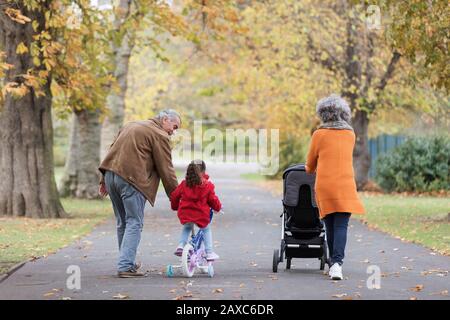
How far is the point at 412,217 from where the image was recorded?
22.7 m

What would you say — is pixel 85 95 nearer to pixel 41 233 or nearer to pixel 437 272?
pixel 41 233

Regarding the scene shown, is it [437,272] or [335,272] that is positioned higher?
[335,272]

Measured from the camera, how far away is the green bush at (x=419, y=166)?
112ft

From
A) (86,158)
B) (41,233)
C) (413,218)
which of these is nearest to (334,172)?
(41,233)

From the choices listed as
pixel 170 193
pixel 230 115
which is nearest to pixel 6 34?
pixel 170 193

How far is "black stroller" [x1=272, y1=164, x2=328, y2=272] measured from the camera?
1227 centimetres

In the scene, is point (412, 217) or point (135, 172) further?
point (412, 217)

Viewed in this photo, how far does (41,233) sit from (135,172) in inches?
276

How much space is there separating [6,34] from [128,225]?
11.2 metres

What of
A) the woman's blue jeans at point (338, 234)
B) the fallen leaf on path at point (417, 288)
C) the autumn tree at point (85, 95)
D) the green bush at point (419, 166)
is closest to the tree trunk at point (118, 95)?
the autumn tree at point (85, 95)

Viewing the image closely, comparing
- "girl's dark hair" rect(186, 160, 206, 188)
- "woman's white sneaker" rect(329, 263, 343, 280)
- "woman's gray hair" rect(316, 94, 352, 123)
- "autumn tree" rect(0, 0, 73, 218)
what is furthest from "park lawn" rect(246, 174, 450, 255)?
"autumn tree" rect(0, 0, 73, 218)

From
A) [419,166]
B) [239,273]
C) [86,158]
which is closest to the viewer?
[239,273]

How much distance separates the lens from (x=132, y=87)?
170 feet

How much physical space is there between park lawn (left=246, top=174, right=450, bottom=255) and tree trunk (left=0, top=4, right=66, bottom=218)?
685 cm
